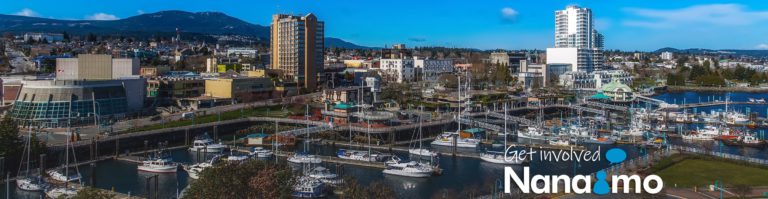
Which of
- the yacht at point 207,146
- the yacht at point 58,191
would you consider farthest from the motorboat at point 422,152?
the yacht at point 58,191

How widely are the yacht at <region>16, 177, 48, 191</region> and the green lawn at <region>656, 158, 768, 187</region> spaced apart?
45.5 feet

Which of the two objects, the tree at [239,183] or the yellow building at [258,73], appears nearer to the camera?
the tree at [239,183]

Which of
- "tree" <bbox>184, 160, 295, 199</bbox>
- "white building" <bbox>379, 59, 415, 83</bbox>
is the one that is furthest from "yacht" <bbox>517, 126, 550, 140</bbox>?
"white building" <bbox>379, 59, 415, 83</bbox>

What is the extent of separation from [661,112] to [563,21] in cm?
3633

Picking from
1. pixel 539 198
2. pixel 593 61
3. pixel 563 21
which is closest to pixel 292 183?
pixel 539 198

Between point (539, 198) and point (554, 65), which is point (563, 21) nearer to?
point (554, 65)

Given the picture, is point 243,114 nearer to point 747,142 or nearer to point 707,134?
point 707,134

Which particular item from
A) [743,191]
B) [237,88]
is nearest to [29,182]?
[743,191]

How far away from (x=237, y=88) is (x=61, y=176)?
58.5 ft

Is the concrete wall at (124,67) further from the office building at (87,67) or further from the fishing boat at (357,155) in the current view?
the fishing boat at (357,155)

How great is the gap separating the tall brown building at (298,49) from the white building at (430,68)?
49.3 ft

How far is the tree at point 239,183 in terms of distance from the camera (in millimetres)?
9688

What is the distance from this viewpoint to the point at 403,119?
29719 millimetres

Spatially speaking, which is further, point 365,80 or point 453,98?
point 365,80
